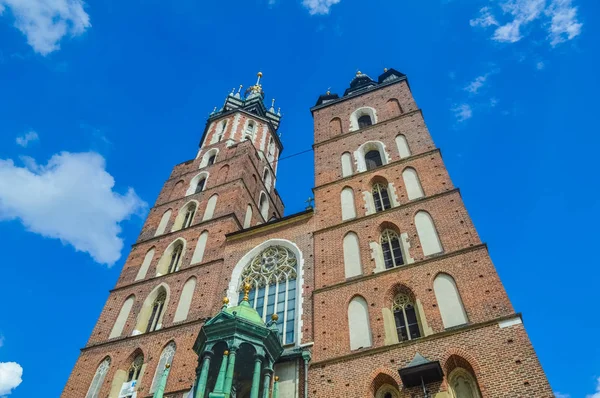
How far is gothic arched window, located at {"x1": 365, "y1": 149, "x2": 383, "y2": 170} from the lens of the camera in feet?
69.5

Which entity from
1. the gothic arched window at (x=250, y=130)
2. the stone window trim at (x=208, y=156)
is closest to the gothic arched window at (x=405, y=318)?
the stone window trim at (x=208, y=156)

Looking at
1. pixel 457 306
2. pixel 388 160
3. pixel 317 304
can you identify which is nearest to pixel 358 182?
pixel 388 160

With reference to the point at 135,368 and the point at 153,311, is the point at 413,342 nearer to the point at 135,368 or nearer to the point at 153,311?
the point at 135,368

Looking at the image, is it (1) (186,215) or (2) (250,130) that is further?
(2) (250,130)

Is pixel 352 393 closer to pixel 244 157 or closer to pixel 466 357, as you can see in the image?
pixel 466 357

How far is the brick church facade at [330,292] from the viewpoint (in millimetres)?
11914

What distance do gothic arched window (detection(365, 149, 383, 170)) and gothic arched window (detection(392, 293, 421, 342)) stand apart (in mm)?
7931

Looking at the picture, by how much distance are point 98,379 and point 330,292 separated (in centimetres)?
812

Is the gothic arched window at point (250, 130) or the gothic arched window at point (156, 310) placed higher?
the gothic arched window at point (250, 130)

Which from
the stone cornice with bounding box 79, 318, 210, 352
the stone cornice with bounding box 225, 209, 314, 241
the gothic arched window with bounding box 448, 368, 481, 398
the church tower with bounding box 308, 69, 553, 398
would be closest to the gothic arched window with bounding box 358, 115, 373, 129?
the church tower with bounding box 308, 69, 553, 398

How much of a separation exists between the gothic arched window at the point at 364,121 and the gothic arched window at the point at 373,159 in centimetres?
275

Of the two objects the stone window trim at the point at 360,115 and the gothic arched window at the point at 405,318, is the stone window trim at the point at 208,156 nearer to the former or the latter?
the stone window trim at the point at 360,115

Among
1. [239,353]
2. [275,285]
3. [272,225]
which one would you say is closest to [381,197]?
[272,225]

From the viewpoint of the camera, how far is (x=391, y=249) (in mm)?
16094
